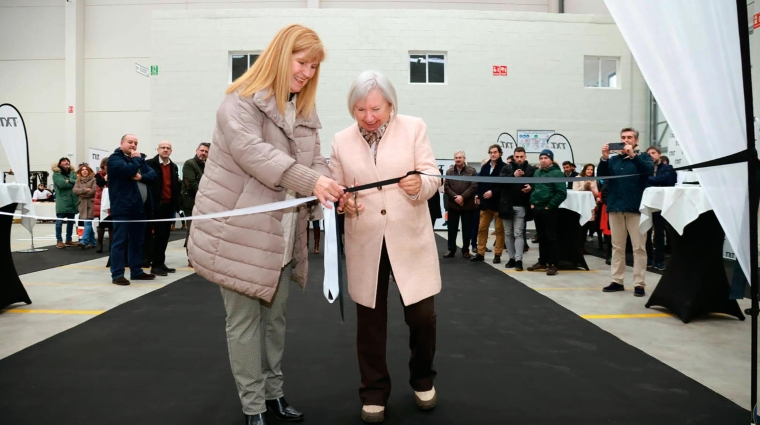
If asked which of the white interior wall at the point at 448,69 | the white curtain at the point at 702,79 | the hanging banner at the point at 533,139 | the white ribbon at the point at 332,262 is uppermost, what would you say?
the white interior wall at the point at 448,69

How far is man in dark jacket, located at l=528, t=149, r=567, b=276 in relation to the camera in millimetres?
6309

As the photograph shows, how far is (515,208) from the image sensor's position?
6.83 m

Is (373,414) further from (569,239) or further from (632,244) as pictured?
(569,239)

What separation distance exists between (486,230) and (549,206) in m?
1.41

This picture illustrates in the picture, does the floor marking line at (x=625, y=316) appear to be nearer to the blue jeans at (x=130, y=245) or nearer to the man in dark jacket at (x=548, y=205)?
the man in dark jacket at (x=548, y=205)

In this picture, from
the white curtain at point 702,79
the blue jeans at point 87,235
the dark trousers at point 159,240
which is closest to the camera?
the white curtain at point 702,79

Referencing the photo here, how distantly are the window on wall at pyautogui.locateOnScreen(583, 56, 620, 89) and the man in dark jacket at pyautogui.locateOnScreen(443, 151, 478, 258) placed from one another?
25.8ft

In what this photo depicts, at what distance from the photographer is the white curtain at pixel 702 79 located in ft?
5.71

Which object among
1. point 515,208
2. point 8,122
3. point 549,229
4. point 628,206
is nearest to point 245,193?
point 628,206

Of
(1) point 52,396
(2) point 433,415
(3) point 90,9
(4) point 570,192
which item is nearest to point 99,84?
(3) point 90,9

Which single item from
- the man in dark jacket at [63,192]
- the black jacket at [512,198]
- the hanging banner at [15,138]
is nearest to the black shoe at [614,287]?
the black jacket at [512,198]

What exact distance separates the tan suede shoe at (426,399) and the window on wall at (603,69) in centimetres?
1347

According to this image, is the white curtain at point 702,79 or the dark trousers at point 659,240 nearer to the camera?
the white curtain at point 702,79

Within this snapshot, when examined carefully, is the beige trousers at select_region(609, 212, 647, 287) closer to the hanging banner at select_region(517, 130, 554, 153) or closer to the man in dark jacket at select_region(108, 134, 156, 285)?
the man in dark jacket at select_region(108, 134, 156, 285)
